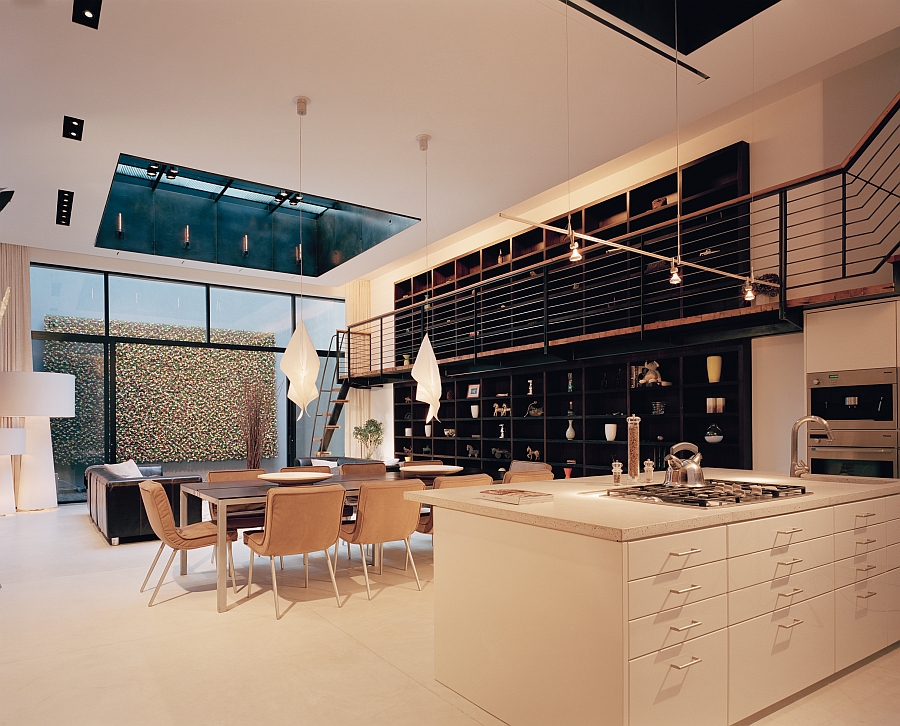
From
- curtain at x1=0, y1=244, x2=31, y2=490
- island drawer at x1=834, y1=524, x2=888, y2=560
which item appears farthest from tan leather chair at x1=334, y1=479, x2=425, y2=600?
curtain at x1=0, y1=244, x2=31, y2=490

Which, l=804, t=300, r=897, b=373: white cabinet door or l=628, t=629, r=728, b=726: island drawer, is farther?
l=804, t=300, r=897, b=373: white cabinet door

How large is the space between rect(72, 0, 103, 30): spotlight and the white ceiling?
6cm

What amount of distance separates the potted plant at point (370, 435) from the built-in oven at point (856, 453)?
7960mm

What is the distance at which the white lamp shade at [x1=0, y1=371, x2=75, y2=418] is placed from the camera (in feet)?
23.2

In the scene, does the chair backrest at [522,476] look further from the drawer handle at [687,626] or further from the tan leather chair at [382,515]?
the drawer handle at [687,626]

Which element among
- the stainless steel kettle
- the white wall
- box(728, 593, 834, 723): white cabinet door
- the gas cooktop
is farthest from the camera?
the white wall

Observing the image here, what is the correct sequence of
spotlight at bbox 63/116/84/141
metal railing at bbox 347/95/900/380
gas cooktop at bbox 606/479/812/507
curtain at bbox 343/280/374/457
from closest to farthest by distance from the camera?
gas cooktop at bbox 606/479/812/507 → metal railing at bbox 347/95/900/380 → spotlight at bbox 63/116/84/141 → curtain at bbox 343/280/374/457

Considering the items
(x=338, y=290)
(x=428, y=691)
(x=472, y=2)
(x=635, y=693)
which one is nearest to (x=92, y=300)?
(x=338, y=290)

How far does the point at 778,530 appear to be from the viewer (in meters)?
2.71

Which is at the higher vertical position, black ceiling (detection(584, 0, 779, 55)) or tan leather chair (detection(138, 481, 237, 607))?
black ceiling (detection(584, 0, 779, 55))

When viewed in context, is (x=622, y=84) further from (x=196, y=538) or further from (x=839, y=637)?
(x=196, y=538)

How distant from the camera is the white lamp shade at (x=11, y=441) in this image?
26.0 ft

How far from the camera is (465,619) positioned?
2861 millimetres

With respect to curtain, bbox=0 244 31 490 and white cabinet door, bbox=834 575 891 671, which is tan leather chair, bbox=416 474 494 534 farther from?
curtain, bbox=0 244 31 490
